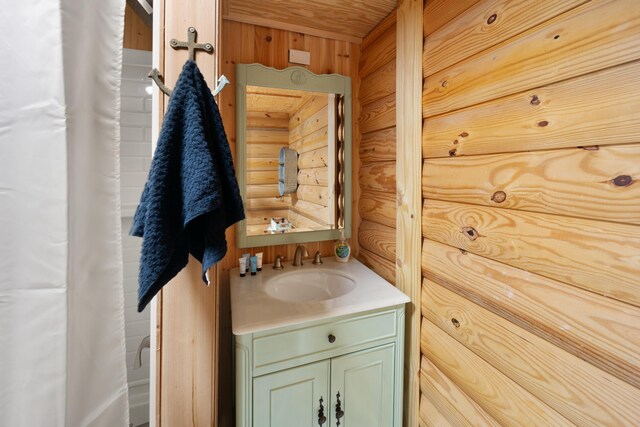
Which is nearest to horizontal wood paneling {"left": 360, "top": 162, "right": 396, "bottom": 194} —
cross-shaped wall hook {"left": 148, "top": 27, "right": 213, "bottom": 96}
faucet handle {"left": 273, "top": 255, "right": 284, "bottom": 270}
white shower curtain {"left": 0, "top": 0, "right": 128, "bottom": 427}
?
faucet handle {"left": 273, "top": 255, "right": 284, "bottom": 270}

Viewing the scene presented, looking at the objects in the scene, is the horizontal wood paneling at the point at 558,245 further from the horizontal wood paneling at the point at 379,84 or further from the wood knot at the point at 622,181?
the horizontal wood paneling at the point at 379,84

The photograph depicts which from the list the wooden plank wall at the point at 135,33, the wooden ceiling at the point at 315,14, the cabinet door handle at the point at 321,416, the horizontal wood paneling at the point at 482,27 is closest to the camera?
the horizontal wood paneling at the point at 482,27

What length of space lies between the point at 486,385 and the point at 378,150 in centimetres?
107

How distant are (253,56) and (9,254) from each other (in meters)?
1.33

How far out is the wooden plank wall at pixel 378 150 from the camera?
1.33m

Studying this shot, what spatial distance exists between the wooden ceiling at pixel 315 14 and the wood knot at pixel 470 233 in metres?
1.09

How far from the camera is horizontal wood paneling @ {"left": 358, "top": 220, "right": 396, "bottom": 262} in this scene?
136cm

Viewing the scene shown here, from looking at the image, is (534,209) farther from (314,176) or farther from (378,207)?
(314,176)

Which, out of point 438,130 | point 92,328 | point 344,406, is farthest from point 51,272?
point 438,130

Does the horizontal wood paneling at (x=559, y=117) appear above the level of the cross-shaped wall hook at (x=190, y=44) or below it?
below

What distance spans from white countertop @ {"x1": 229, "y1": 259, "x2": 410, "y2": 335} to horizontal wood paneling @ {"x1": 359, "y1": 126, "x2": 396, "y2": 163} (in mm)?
610

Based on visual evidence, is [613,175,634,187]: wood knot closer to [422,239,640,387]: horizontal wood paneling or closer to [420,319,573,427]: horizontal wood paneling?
[422,239,640,387]: horizontal wood paneling

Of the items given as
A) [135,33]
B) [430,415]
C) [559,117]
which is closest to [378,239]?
[430,415]

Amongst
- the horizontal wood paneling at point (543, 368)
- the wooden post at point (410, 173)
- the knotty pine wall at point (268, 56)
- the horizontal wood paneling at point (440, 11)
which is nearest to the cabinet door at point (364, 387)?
the wooden post at point (410, 173)
